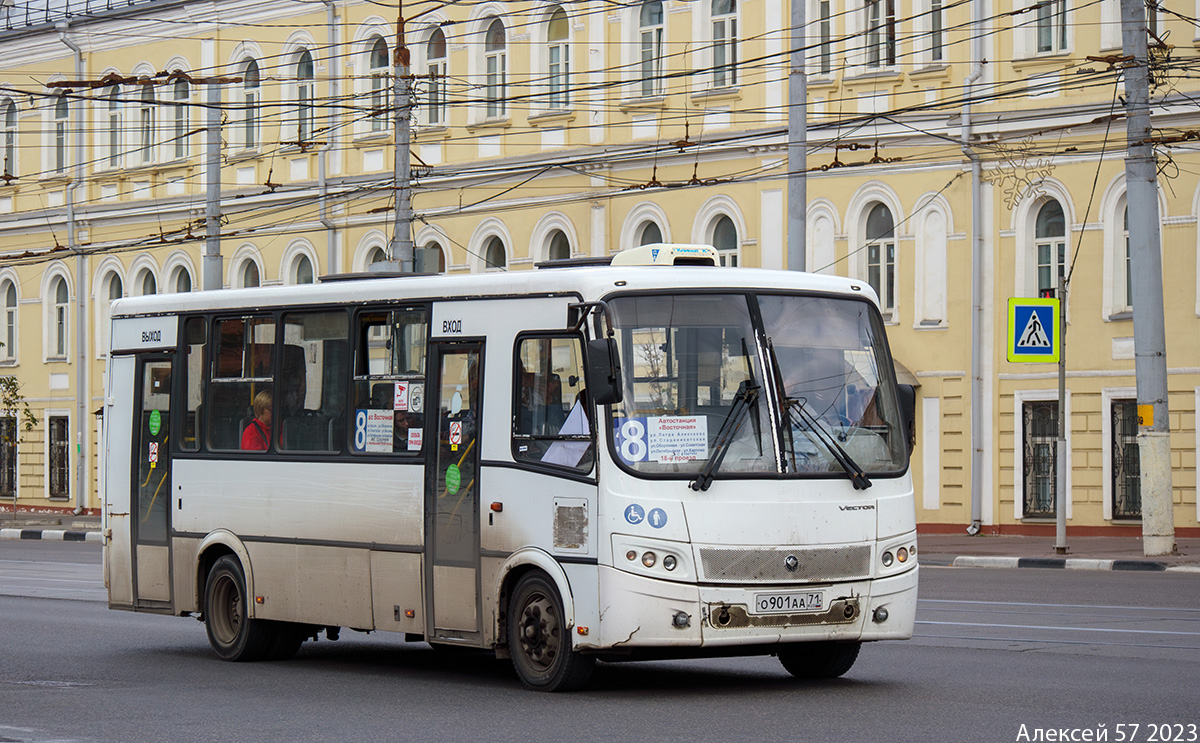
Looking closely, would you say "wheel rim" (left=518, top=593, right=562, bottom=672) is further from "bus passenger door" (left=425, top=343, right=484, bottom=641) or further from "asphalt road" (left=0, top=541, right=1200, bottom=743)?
"bus passenger door" (left=425, top=343, right=484, bottom=641)

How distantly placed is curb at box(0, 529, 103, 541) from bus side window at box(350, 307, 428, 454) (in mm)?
26817

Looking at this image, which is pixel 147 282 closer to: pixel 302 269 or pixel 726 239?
pixel 302 269

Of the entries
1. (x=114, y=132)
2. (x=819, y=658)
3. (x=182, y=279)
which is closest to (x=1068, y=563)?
(x=819, y=658)

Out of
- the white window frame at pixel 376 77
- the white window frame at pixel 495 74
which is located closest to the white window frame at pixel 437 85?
the white window frame at pixel 376 77

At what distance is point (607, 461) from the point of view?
1192 centimetres

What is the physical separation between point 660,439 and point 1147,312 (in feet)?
53.0

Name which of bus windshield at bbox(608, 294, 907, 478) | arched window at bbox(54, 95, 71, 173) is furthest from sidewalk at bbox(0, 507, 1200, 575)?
arched window at bbox(54, 95, 71, 173)

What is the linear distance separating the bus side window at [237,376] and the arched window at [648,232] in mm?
23663

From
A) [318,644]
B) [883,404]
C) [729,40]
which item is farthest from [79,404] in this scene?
[883,404]

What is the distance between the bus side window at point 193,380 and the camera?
1580 centimetres

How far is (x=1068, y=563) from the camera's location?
26.3m

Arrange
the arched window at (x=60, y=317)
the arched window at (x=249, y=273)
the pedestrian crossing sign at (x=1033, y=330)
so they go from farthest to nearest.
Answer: the arched window at (x=60, y=317)
the arched window at (x=249, y=273)
the pedestrian crossing sign at (x=1033, y=330)

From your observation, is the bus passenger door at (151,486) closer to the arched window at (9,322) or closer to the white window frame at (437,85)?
the white window frame at (437,85)

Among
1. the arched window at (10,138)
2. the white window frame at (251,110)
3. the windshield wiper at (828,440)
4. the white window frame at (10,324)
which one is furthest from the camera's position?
the white window frame at (10,324)
